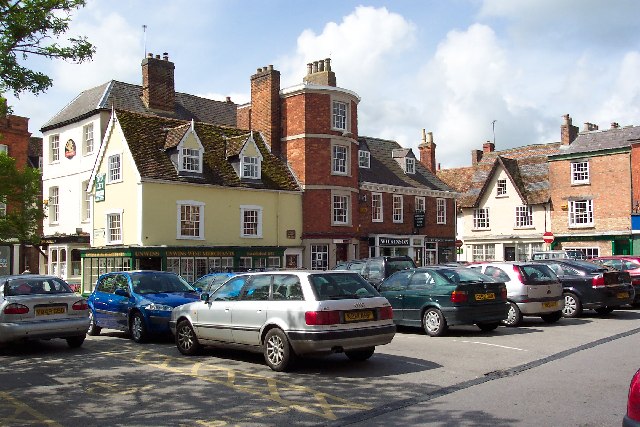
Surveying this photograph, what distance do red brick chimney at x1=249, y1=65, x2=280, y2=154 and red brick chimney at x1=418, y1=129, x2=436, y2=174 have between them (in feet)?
47.3

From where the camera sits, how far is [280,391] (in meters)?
8.61

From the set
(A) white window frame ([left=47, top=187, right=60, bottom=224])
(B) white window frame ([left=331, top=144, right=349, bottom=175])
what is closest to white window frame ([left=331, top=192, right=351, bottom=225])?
(B) white window frame ([left=331, top=144, right=349, bottom=175])

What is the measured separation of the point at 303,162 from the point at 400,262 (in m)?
13.9

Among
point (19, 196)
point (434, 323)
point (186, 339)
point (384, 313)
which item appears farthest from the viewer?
point (19, 196)

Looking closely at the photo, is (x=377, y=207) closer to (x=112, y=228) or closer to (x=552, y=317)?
(x=112, y=228)

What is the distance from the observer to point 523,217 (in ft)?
146

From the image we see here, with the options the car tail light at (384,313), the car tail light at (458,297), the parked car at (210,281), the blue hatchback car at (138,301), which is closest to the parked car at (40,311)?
the blue hatchback car at (138,301)

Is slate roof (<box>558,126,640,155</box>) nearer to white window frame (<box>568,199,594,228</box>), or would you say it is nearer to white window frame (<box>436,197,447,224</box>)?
white window frame (<box>568,199,594,228</box>)

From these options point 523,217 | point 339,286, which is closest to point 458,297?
point 339,286

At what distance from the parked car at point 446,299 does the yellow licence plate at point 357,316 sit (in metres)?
4.13

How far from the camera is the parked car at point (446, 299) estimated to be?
13.7 meters

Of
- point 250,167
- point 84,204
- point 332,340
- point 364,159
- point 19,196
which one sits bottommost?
point 332,340

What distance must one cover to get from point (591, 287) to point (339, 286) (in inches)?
391

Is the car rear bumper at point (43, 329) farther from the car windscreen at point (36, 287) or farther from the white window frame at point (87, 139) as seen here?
the white window frame at point (87, 139)
